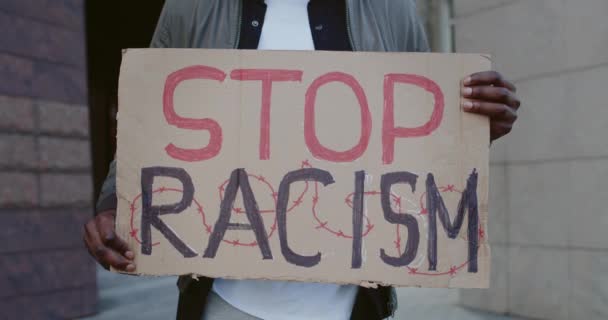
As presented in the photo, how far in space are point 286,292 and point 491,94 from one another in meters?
0.71

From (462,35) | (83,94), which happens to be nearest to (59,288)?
(83,94)

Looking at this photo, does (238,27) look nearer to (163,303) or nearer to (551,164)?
Answer: (551,164)

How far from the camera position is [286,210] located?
1297 mm

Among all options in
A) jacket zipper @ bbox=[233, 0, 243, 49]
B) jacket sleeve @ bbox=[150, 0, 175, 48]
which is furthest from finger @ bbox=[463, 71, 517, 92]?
jacket sleeve @ bbox=[150, 0, 175, 48]

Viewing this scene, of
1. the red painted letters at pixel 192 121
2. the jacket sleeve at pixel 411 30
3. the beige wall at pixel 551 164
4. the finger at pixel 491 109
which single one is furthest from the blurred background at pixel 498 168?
the red painted letters at pixel 192 121

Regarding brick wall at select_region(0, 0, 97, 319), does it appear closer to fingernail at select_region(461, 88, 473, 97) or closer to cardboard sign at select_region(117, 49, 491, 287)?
cardboard sign at select_region(117, 49, 491, 287)

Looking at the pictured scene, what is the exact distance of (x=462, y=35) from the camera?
446 cm

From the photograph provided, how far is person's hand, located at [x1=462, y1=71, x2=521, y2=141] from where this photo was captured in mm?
1274

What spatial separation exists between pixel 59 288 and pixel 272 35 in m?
3.35

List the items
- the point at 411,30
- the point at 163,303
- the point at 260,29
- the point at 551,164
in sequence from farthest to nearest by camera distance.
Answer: the point at 163,303 < the point at 551,164 < the point at 411,30 < the point at 260,29

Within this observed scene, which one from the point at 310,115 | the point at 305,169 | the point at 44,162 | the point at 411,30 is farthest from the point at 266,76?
the point at 44,162

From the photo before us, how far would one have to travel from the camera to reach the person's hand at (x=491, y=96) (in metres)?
1.27

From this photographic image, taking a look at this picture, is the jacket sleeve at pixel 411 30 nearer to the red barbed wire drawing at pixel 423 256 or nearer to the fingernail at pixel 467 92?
the fingernail at pixel 467 92

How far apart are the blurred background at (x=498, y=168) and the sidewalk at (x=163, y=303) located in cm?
3
